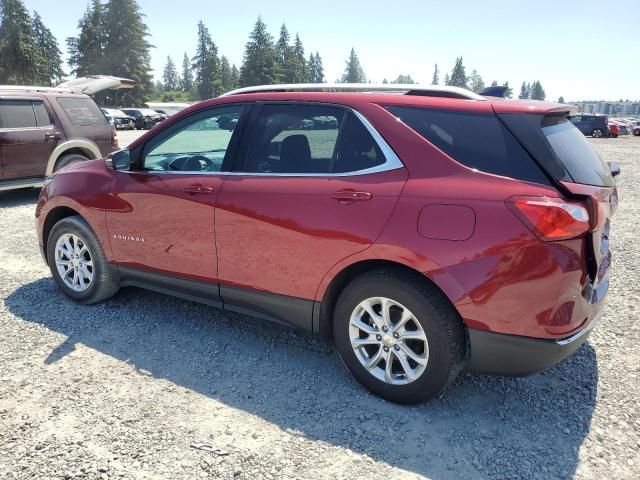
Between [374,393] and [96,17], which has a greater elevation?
[96,17]

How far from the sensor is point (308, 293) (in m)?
3.08

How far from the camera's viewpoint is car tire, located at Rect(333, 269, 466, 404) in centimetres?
265

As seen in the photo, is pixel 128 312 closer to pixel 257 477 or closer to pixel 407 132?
pixel 257 477

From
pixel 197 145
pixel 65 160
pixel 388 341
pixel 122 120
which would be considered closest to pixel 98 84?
pixel 65 160

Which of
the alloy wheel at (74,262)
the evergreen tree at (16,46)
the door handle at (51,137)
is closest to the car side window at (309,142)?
the alloy wheel at (74,262)

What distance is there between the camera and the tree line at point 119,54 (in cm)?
6047

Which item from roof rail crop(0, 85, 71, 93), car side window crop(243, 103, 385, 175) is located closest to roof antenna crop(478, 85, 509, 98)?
car side window crop(243, 103, 385, 175)

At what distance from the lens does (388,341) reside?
284cm

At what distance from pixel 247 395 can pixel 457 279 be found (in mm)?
1442

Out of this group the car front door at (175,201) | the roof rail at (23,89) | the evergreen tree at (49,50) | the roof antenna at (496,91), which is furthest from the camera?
the evergreen tree at (49,50)

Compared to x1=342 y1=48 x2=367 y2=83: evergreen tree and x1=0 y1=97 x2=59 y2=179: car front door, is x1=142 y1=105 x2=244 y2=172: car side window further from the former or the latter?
x1=342 y1=48 x2=367 y2=83: evergreen tree

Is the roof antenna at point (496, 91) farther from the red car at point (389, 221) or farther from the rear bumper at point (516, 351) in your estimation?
the rear bumper at point (516, 351)

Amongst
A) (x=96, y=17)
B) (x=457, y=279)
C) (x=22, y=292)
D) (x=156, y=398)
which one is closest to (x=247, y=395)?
(x=156, y=398)

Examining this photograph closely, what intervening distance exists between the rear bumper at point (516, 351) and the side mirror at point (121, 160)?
2.84m
